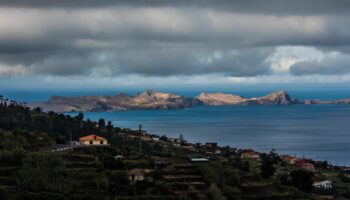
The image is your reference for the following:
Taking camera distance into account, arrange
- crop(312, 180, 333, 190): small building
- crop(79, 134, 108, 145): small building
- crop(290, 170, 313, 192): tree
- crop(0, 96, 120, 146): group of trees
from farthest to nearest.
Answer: crop(0, 96, 120, 146): group of trees
crop(312, 180, 333, 190): small building
crop(79, 134, 108, 145): small building
crop(290, 170, 313, 192): tree

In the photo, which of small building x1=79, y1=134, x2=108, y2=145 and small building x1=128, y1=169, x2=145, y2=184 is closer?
small building x1=128, y1=169, x2=145, y2=184

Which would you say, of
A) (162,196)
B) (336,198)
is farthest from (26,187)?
(336,198)

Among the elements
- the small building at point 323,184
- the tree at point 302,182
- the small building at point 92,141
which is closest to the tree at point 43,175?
the small building at point 92,141

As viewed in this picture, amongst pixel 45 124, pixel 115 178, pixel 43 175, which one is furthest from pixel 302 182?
pixel 45 124

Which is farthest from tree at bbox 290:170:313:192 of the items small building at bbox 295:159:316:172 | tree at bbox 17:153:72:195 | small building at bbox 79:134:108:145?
small building at bbox 295:159:316:172

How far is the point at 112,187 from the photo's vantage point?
36.9 metres

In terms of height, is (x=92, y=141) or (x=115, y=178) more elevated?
(x=92, y=141)

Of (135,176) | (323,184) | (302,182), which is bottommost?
(323,184)

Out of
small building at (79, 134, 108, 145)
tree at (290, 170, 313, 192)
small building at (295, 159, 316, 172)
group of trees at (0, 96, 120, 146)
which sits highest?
group of trees at (0, 96, 120, 146)

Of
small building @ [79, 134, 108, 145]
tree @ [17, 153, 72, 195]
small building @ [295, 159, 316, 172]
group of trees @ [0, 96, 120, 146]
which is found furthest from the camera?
small building @ [295, 159, 316, 172]

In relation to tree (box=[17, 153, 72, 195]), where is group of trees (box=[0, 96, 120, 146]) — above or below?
above

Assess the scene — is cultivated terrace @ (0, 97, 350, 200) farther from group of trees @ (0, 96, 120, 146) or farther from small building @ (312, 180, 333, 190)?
group of trees @ (0, 96, 120, 146)

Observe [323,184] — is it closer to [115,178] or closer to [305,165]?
[305,165]

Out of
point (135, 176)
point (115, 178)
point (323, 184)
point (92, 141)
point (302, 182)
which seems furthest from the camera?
point (323, 184)
